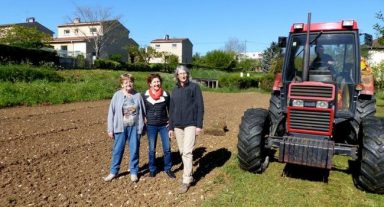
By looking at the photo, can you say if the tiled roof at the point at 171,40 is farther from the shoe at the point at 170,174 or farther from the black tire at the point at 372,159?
the black tire at the point at 372,159

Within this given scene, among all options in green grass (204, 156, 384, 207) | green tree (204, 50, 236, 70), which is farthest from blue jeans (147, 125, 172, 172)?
green tree (204, 50, 236, 70)

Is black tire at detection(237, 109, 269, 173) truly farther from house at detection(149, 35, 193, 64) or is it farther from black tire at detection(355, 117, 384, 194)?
house at detection(149, 35, 193, 64)

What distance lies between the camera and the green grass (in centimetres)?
493

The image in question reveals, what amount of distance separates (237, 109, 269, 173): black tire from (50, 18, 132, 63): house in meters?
41.6

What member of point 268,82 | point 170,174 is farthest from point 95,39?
point 170,174

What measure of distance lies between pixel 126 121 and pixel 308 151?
8.29ft

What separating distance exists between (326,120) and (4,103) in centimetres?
1073

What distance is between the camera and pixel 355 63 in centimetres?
620

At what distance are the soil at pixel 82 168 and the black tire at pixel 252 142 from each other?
0.56 m

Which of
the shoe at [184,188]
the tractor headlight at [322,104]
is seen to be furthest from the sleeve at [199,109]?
the tractor headlight at [322,104]

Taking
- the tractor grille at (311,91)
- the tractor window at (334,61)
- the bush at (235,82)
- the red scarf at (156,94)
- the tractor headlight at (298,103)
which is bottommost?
the bush at (235,82)

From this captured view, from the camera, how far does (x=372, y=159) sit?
16.6 ft

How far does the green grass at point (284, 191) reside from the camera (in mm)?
4930

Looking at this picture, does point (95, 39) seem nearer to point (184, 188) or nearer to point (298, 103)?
point (298, 103)
